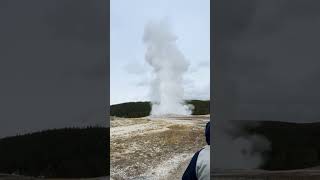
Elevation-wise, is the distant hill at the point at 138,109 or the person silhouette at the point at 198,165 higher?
the distant hill at the point at 138,109

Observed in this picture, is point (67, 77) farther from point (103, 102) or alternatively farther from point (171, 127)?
point (171, 127)

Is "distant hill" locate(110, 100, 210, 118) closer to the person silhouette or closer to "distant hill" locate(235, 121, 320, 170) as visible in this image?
"distant hill" locate(235, 121, 320, 170)

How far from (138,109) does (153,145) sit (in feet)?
1.42

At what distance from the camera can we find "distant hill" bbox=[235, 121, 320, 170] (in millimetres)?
3069

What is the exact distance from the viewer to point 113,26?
14.1 ft

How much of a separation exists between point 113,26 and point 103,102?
4.22ft

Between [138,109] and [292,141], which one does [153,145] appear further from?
[292,141]

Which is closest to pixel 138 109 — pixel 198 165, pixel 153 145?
pixel 153 145

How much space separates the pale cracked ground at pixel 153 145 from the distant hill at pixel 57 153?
3.99ft

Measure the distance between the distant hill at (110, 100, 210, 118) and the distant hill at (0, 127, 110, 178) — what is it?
1282 millimetres

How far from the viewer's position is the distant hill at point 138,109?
4.45 m

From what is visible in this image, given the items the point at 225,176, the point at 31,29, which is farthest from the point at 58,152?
the point at 225,176

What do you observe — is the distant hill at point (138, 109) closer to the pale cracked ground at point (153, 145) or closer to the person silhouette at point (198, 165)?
the pale cracked ground at point (153, 145)

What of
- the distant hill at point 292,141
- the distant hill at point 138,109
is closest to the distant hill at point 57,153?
the distant hill at point 292,141
